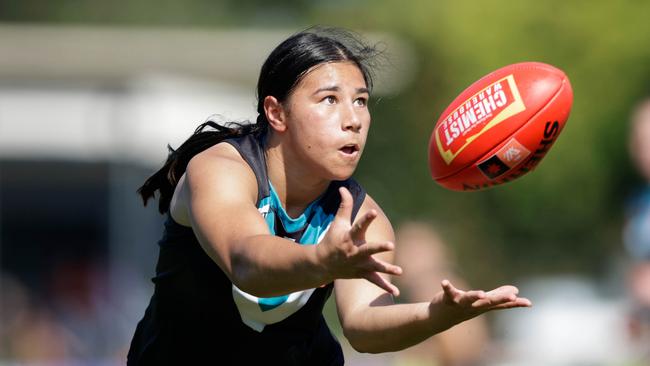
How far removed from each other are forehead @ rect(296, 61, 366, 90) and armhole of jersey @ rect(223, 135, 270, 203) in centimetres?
28

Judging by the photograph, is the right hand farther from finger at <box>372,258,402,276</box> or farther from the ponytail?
the ponytail

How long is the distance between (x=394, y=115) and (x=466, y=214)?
241 centimetres

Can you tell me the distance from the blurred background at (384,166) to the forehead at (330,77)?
14.0 ft

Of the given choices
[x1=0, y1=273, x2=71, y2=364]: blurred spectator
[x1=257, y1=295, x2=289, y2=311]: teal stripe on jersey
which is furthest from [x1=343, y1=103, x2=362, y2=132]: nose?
[x1=0, y1=273, x2=71, y2=364]: blurred spectator

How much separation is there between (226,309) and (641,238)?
144 inches

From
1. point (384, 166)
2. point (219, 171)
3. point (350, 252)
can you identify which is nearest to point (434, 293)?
point (219, 171)

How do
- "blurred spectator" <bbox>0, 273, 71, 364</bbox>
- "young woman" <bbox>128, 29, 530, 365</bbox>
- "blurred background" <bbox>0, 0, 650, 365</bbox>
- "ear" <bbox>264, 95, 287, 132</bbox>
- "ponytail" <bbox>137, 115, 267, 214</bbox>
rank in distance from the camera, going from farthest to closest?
"blurred background" <bbox>0, 0, 650, 365</bbox> → "blurred spectator" <bbox>0, 273, 71, 364</bbox> → "ponytail" <bbox>137, 115, 267, 214</bbox> → "ear" <bbox>264, 95, 287, 132</bbox> → "young woman" <bbox>128, 29, 530, 365</bbox>

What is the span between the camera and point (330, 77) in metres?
4.45

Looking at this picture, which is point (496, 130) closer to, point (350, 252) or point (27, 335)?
point (350, 252)

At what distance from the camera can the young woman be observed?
425cm

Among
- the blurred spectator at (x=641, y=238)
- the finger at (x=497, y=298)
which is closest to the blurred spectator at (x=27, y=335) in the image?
the blurred spectator at (x=641, y=238)

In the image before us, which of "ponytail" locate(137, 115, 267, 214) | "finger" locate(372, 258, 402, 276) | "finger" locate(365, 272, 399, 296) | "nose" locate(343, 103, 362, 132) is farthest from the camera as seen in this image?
"ponytail" locate(137, 115, 267, 214)

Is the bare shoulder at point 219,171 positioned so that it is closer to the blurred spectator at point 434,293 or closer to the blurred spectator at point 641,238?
the blurred spectator at point 641,238

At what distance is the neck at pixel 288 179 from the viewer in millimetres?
4594
